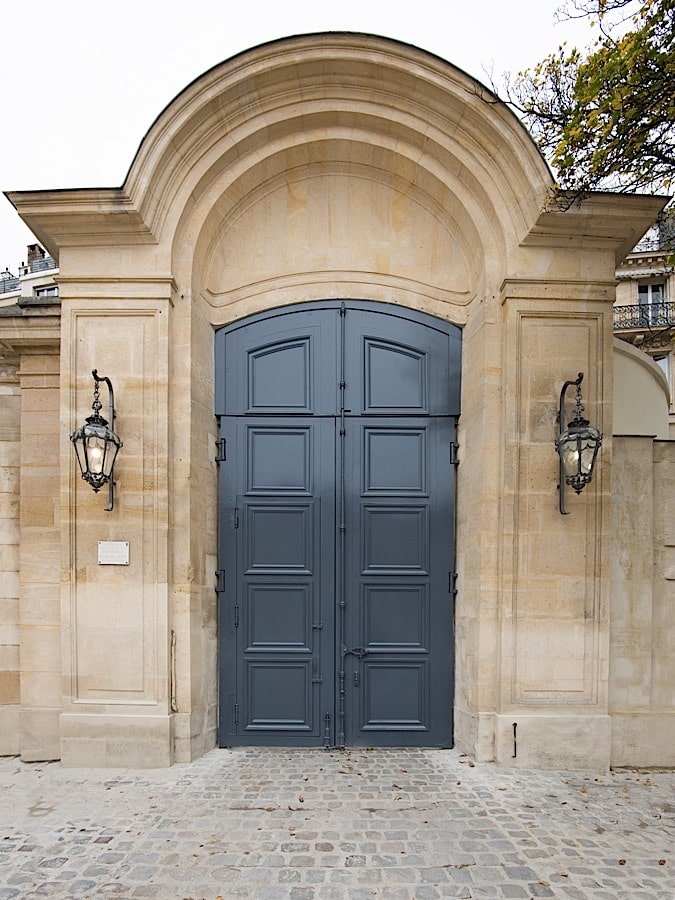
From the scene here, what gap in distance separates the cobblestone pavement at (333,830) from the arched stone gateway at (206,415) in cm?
38

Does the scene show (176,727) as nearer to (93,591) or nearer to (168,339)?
(93,591)

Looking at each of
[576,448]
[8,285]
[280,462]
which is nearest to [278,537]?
[280,462]

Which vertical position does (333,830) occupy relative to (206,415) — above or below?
below

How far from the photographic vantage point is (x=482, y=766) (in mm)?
5062

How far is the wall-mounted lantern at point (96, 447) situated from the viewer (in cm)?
480

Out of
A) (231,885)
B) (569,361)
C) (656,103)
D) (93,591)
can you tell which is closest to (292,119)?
(656,103)

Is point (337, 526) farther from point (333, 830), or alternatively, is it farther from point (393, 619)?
point (333, 830)

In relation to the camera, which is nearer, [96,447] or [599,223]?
[96,447]

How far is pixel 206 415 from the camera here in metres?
5.65

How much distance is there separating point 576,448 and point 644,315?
23.3 metres

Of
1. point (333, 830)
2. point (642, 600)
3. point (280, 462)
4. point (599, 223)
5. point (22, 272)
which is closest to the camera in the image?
point (333, 830)

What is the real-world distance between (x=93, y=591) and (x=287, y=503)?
195cm

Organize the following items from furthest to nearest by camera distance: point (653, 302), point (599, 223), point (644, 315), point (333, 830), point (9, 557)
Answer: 1. point (644, 315)
2. point (653, 302)
3. point (9, 557)
4. point (599, 223)
5. point (333, 830)

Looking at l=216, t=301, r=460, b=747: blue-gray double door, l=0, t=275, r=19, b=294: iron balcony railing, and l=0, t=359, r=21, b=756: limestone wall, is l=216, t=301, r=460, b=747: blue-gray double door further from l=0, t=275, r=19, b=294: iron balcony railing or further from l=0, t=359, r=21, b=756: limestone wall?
l=0, t=275, r=19, b=294: iron balcony railing
